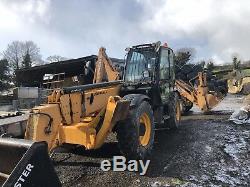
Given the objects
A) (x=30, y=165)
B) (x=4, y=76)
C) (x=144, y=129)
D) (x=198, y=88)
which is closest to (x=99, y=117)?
(x=144, y=129)

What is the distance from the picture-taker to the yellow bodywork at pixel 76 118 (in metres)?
4.86

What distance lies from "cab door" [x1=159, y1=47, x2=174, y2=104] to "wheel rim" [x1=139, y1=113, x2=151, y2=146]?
129 cm

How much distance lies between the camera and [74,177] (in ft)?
18.6

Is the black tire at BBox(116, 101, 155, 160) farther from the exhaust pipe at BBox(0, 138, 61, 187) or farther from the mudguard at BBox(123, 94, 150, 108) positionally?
the exhaust pipe at BBox(0, 138, 61, 187)

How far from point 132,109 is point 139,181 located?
1.49 metres

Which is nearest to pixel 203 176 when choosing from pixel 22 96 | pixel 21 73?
pixel 21 73

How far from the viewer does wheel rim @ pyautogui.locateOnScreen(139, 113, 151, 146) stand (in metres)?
6.71

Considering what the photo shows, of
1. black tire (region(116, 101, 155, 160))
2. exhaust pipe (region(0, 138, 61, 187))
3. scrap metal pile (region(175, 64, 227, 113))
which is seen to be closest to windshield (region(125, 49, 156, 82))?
black tire (region(116, 101, 155, 160))

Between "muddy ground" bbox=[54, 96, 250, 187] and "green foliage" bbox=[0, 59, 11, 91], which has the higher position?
"green foliage" bbox=[0, 59, 11, 91]

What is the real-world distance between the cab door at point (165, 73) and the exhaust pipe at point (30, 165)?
4.92m

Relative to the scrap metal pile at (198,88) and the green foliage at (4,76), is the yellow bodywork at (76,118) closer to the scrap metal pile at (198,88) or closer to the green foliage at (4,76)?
the scrap metal pile at (198,88)

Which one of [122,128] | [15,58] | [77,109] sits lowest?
[122,128]

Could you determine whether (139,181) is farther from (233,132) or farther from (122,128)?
(233,132)

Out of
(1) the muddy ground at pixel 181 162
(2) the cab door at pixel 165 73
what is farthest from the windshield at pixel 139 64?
(1) the muddy ground at pixel 181 162
